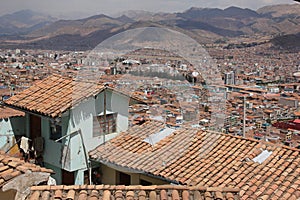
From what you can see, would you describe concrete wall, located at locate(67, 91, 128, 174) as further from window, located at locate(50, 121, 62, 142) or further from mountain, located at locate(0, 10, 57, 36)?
mountain, located at locate(0, 10, 57, 36)

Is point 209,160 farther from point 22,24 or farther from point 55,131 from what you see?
point 22,24

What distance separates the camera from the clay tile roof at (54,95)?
576 cm

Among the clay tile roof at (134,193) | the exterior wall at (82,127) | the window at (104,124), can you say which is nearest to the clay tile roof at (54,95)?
the exterior wall at (82,127)

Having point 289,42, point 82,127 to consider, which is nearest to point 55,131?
point 82,127

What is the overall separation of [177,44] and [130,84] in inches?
46.3

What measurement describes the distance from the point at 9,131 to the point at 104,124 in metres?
1.61

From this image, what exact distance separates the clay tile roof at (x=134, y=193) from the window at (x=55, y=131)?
8.84ft

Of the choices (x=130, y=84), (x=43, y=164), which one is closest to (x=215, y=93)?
(x=130, y=84)

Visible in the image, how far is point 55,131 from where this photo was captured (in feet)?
19.6

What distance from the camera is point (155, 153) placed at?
589cm

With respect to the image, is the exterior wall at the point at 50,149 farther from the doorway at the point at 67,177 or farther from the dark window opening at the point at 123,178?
the dark window opening at the point at 123,178

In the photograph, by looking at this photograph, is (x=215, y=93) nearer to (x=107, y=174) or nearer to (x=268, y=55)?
(x=107, y=174)

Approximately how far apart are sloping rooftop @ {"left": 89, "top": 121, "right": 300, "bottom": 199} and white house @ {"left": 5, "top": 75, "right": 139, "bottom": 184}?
0.24 meters

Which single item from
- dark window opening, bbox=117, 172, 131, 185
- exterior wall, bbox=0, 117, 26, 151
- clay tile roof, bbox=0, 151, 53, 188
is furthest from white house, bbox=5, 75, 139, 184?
clay tile roof, bbox=0, 151, 53, 188
